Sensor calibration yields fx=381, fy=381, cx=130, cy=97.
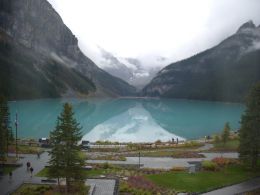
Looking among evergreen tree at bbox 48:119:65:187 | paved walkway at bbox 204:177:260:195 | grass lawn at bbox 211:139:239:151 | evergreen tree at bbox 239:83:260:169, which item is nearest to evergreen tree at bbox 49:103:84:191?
Result: evergreen tree at bbox 48:119:65:187

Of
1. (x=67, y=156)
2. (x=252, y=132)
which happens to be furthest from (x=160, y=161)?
(x=67, y=156)

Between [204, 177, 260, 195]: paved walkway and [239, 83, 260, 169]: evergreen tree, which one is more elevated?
[239, 83, 260, 169]: evergreen tree

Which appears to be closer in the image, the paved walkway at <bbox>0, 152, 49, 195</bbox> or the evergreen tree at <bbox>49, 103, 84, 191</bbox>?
the evergreen tree at <bbox>49, 103, 84, 191</bbox>

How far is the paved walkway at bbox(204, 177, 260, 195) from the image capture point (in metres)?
40.0

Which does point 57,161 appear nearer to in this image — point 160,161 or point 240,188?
point 240,188

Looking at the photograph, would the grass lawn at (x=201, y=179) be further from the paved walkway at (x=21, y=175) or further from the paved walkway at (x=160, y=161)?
the paved walkway at (x=21, y=175)

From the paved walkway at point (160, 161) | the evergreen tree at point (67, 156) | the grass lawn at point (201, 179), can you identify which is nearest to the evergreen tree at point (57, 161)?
the evergreen tree at point (67, 156)

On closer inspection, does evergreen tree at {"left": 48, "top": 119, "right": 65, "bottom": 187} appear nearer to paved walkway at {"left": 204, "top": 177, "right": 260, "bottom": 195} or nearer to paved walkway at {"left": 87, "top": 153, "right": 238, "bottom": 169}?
paved walkway at {"left": 204, "top": 177, "right": 260, "bottom": 195}

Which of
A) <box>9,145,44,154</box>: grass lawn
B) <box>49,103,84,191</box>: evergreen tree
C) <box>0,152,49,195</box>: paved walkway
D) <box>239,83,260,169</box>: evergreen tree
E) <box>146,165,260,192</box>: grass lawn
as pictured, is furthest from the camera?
<box>9,145,44,154</box>: grass lawn

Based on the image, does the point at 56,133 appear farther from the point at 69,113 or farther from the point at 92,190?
the point at 92,190

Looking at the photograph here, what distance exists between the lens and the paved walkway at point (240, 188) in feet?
131

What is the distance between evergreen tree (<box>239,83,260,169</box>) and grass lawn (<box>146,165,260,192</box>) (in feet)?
6.89

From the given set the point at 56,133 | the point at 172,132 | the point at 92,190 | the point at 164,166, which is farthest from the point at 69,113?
the point at 172,132

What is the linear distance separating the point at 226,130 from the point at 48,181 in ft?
129
